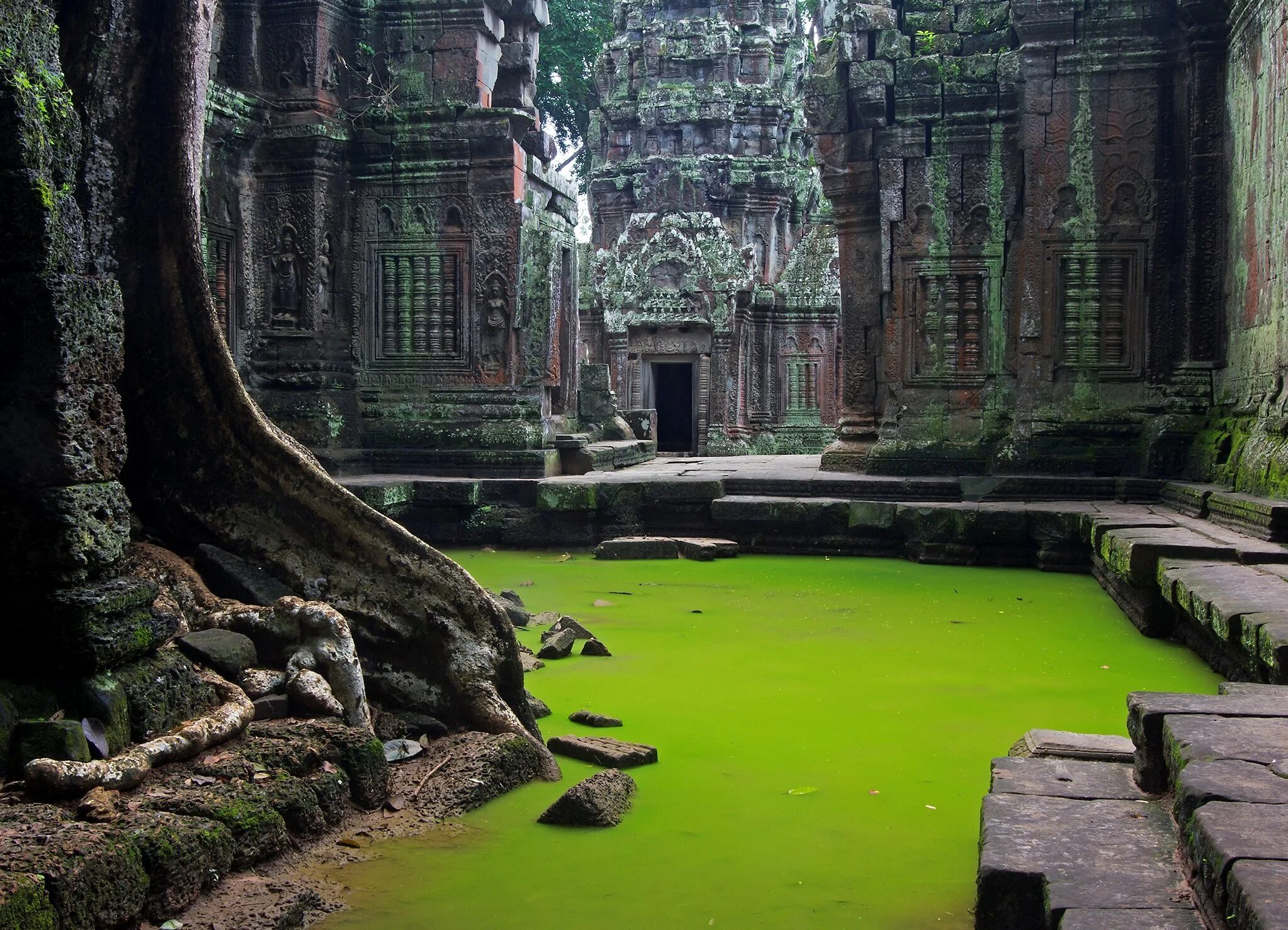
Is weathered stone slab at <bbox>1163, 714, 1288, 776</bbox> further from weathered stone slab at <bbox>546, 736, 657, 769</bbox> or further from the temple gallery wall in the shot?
the temple gallery wall

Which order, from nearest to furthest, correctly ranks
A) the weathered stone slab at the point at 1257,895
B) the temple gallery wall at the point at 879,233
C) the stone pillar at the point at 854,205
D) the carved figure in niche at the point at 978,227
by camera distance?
the weathered stone slab at the point at 1257,895 → the temple gallery wall at the point at 879,233 → the carved figure in niche at the point at 978,227 → the stone pillar at the point at 854,205

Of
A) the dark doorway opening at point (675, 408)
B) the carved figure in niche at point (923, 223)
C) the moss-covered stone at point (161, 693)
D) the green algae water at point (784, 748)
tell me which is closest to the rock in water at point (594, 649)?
the green algae water at point (784, 748)

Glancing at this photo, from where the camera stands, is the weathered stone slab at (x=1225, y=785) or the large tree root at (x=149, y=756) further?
the large tree root at (x=149, y=756)

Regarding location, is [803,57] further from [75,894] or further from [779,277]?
[75,894]

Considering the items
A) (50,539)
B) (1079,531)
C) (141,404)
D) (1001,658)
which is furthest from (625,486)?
(50,539)

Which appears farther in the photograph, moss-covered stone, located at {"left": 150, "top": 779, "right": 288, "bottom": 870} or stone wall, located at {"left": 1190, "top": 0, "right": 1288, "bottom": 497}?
stone wall, located at {"left": 1190, "top": 0, "right": 1288, "bottom": 497}

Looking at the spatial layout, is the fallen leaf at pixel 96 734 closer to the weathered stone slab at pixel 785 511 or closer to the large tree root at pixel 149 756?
the large tree root at pixel 149 756

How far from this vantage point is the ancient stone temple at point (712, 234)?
20766 mm

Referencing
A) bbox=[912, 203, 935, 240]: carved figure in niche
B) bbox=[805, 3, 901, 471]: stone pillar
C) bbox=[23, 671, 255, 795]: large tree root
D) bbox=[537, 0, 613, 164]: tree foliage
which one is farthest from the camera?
bbox=[537, 0, 613, 164]: tree foliage

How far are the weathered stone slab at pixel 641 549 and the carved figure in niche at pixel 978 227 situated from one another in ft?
11.8

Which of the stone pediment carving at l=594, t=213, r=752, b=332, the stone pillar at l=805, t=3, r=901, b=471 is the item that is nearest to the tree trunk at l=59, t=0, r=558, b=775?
the stone pillar at l=805, t=3, r=901, b=471

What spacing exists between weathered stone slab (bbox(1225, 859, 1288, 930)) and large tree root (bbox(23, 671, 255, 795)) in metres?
2.15

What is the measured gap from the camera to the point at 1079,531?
7953 mm

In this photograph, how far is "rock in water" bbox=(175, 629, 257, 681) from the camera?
340cm
